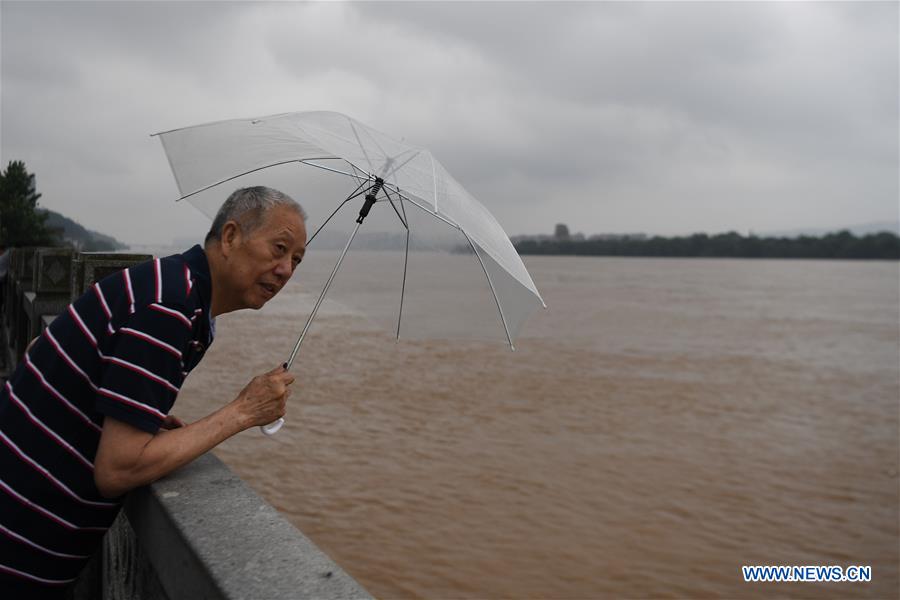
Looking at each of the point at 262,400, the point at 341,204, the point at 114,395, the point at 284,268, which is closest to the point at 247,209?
the point at 284,268

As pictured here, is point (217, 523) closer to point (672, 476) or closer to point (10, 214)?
point (672, 476)

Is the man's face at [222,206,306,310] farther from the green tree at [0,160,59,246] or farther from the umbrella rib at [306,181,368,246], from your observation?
the green tree at [0,160,59,246]

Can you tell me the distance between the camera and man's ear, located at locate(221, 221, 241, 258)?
2.08 m

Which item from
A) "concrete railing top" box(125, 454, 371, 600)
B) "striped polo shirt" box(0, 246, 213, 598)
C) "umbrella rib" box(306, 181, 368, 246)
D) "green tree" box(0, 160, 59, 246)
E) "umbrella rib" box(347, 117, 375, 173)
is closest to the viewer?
"concrete railing top" box(125, 454, 371, 600)

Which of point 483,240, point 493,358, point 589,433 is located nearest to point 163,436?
point 483,240

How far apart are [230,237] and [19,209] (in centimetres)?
2561

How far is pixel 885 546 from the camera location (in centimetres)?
835

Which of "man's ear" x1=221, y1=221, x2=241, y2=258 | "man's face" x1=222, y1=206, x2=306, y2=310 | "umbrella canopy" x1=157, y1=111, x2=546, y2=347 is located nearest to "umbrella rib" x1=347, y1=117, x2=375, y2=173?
"umbrella canopy" x1=157, y1=111, x2=546, y2=347

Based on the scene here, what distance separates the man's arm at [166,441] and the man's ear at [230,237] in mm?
371

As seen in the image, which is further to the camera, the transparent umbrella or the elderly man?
the transparent umbrella

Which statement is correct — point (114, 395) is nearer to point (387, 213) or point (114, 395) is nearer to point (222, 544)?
point (222, 544)

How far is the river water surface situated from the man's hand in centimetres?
151

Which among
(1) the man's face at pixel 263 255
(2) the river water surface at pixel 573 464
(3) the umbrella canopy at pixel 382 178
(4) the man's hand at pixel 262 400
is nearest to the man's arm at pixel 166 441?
(4) the man's hand at pixel 262 400

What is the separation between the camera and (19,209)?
945 inches
